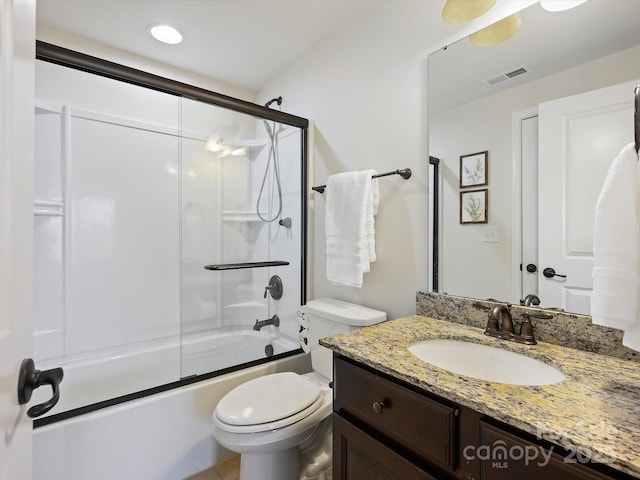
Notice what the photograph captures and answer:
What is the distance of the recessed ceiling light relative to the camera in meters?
1.88

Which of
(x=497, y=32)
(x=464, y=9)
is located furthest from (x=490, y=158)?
(x=464, y=9)

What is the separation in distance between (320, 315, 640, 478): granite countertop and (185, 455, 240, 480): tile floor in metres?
1.09

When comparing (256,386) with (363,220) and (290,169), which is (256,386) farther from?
(290,169)

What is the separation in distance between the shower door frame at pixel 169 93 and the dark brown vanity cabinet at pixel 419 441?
104cm

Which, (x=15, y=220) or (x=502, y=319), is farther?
(x=502, y=319)

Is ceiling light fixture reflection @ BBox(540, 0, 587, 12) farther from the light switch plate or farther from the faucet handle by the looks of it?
the faucet handle

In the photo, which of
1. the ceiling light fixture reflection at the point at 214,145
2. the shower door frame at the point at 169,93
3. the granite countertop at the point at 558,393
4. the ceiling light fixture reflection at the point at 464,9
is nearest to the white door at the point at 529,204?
the granite countertop at the point at 558,393

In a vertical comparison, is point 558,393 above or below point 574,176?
below

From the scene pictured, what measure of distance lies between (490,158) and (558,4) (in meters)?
0.55

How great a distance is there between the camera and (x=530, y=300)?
1.13 m

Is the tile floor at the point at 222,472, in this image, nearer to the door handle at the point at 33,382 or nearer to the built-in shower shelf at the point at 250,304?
the built-in shower shelf at the point at 250,304

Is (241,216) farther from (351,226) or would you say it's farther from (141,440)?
(141,440)

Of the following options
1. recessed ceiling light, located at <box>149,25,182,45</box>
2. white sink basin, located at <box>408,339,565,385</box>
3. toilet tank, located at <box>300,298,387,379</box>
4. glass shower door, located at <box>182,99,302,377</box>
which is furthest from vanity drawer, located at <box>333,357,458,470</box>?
recessed ceiling light, located at <box>149,25,182,45</box>

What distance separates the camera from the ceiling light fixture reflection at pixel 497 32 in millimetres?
1184
